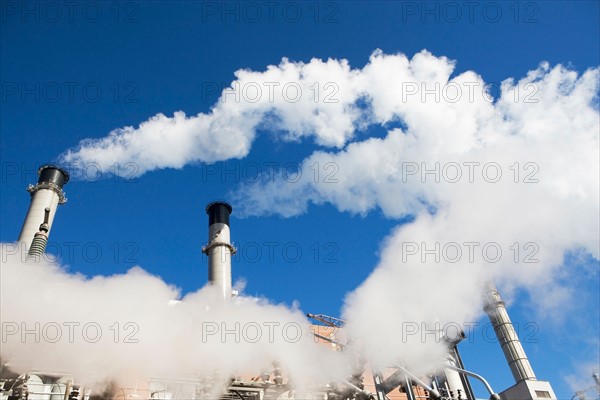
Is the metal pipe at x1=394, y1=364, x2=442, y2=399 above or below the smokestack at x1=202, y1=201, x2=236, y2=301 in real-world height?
below

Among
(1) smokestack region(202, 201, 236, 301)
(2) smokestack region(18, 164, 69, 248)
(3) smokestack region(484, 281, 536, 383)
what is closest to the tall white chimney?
(3) smokestack region(484, 281, 536, 383)

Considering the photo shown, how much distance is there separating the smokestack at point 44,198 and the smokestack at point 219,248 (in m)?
9.26

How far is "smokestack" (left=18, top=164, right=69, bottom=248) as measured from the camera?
25547 millimetres

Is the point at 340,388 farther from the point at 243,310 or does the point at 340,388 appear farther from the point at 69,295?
the point at 69,295

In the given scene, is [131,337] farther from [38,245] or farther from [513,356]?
[513,356]

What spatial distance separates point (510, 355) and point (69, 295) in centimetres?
2742

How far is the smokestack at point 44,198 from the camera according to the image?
2555 centimetres

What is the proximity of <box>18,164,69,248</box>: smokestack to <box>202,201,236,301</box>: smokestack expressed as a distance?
30.4 ft

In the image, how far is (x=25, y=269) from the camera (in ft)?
57.2

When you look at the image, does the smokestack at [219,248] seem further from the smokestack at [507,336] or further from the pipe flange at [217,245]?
the smokestack at [507,336]

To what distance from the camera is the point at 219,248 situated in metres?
27.0

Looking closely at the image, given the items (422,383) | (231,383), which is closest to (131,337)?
(231,383)

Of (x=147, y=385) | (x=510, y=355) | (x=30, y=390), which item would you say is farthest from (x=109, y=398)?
(x=510, y=355)

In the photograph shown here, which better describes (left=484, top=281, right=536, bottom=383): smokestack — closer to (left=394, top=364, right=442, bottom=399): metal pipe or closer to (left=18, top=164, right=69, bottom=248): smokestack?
(left=394, top=364, right=442, bottom=399): metal pipe
